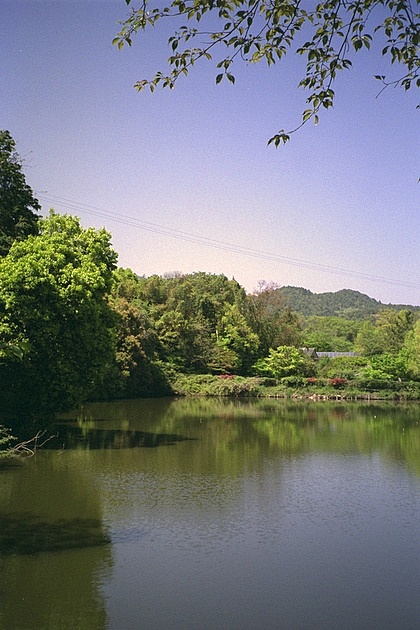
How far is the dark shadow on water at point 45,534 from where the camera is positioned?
9891 mm

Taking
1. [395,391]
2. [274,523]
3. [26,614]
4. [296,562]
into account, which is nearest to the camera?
[26,614]

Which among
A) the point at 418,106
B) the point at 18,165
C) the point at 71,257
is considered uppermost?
the point at 18,165

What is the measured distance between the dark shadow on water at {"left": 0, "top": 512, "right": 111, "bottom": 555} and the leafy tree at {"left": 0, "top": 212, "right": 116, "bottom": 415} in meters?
6.38

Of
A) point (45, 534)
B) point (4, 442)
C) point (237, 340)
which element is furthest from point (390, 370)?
point (45, 534)

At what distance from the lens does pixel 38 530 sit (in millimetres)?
10727

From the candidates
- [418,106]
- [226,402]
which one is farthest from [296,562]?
[226,402]

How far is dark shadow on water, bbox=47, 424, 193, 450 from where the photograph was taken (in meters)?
19.4

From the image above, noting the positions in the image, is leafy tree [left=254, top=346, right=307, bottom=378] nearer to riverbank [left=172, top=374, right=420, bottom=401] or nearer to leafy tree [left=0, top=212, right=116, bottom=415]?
riverbank [left=172, top=374, right=420, bottom=401]

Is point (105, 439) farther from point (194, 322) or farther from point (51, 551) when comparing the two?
point (194, 322)

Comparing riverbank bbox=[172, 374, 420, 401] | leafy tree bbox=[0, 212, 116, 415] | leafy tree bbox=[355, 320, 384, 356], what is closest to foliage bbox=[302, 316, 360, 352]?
leafy tree bbox=[355, 320, 384, 356]

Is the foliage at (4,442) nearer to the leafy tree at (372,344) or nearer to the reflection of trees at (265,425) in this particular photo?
the reflection of trees at (265,425)

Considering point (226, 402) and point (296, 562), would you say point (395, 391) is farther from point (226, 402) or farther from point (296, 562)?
point (296, 562)

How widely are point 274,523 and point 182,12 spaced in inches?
378

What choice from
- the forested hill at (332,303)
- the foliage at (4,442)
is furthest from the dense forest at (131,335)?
the forested hill at (332,303)
